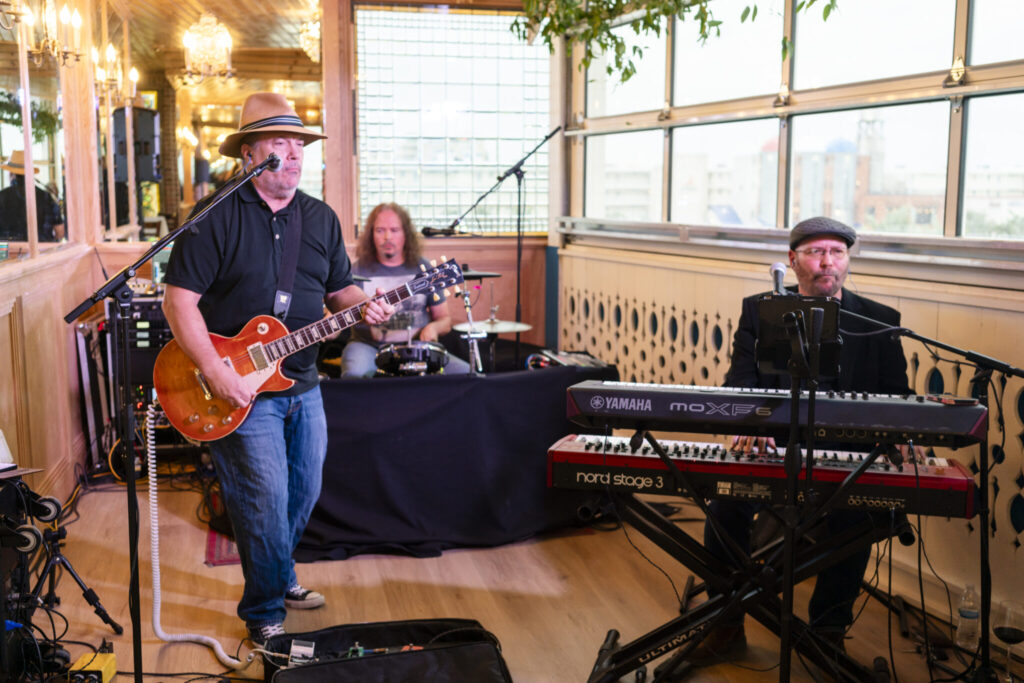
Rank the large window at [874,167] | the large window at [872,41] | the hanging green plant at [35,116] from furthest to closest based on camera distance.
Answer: the hanging green plant at [35,116] → the large window at [874,167] → the large window at [872,41]

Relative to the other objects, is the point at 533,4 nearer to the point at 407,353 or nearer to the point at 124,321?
→ the point at 407,353

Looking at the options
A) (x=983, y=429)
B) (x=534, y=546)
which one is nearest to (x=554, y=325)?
(x=534, y=546)

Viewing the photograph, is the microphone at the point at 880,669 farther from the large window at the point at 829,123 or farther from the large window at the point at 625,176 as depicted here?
the large window at the point at 625,176

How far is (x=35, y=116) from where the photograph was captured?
4.39 meters

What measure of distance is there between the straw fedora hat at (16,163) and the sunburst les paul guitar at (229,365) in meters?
1.42

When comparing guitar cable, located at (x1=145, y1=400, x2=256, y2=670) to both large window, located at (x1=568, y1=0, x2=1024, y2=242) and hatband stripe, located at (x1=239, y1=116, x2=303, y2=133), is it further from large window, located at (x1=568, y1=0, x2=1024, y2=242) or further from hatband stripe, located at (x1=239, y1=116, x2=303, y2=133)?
large window, located at (x1=568, y1=0, x2=1024, y2=242)

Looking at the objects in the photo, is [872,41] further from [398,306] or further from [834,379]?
[398,306]

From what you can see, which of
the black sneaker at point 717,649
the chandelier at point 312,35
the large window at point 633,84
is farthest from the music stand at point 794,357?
the chandelier at point 312,35

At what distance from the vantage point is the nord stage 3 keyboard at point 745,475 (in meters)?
2.55

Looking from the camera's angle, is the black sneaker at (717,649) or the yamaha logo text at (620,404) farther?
the black sneaker at (717,649)

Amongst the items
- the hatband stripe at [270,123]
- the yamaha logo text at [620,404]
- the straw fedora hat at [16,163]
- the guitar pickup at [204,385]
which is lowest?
the guitar pickup at [204,385]

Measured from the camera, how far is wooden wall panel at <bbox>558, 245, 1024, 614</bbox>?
3219 millimetres

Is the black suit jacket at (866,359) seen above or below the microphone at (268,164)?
below

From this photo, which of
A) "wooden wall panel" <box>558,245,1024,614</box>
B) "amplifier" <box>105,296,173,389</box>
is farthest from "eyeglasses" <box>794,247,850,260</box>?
"amplifier" <box>105,296,173,389</box>
